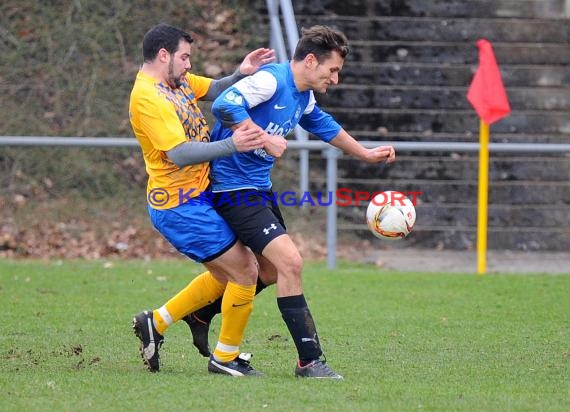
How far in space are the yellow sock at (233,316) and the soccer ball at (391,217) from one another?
38.7 inches

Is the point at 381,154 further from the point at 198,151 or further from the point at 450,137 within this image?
the point at 450,137

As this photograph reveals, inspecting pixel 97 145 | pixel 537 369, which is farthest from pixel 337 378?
pixel 97 145

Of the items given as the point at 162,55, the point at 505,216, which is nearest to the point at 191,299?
the point at 162,55

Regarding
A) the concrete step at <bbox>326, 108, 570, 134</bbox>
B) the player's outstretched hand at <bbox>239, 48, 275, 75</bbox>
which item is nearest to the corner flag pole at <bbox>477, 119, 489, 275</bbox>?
the concrete step at <bbox>326, 108, 570, 134</bbox>

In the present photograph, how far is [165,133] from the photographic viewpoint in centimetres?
559

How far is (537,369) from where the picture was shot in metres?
6.06

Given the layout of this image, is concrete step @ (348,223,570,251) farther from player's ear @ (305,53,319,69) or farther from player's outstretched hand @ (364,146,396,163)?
player's ear @ (305,53,319,69)

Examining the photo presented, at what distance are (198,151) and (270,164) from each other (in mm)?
623

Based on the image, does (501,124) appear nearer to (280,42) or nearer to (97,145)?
(280,42)

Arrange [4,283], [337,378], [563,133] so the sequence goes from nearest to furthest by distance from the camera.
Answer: [337,378] → [4,283] → [563,133]

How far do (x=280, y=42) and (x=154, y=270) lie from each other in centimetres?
413

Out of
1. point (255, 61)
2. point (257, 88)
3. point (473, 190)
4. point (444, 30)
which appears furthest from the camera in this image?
point (444, 30)

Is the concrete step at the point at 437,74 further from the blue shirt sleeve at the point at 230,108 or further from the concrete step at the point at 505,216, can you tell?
the blue shirt sleeve at the point at 230,108

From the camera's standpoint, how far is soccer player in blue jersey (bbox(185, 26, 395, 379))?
568 cm
